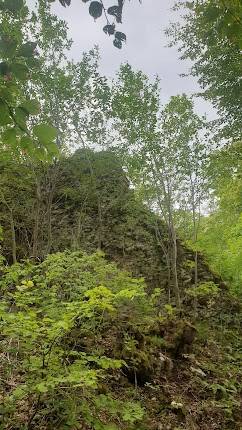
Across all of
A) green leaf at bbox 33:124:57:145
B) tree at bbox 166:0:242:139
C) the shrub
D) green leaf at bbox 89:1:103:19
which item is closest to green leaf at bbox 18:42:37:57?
green leaf at bbox 33:124:57:145

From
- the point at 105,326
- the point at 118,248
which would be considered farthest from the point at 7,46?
the point at 118,248

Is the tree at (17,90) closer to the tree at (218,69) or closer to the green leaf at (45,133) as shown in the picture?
the green leaf at (45,133)

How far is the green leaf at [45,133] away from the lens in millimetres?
1229

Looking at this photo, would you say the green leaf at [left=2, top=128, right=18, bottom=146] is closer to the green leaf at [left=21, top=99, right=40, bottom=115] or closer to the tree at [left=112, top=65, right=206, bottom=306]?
the green leaf at [left=21, top=99, right=40, bottom=115]

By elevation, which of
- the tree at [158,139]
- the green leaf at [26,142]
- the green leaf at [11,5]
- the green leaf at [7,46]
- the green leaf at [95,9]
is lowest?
the green leaf at [26,142]

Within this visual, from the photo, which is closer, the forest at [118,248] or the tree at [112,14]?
the tree at [112,14]

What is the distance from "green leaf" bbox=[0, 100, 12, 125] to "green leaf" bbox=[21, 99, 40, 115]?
12 cm

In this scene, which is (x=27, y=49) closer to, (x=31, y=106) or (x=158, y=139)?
(x=31, y=106)

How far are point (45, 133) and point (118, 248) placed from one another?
12226mm

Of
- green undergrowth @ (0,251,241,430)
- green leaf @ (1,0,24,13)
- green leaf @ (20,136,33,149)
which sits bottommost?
green undergrowth @ (0,251,241,430)

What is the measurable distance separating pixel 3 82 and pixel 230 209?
9.98 metres

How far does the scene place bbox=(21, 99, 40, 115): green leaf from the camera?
1266 mm

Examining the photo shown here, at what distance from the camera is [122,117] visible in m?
10.4

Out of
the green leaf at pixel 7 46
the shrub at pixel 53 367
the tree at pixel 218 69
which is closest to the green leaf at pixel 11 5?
the green leaf at pixel 7 46
